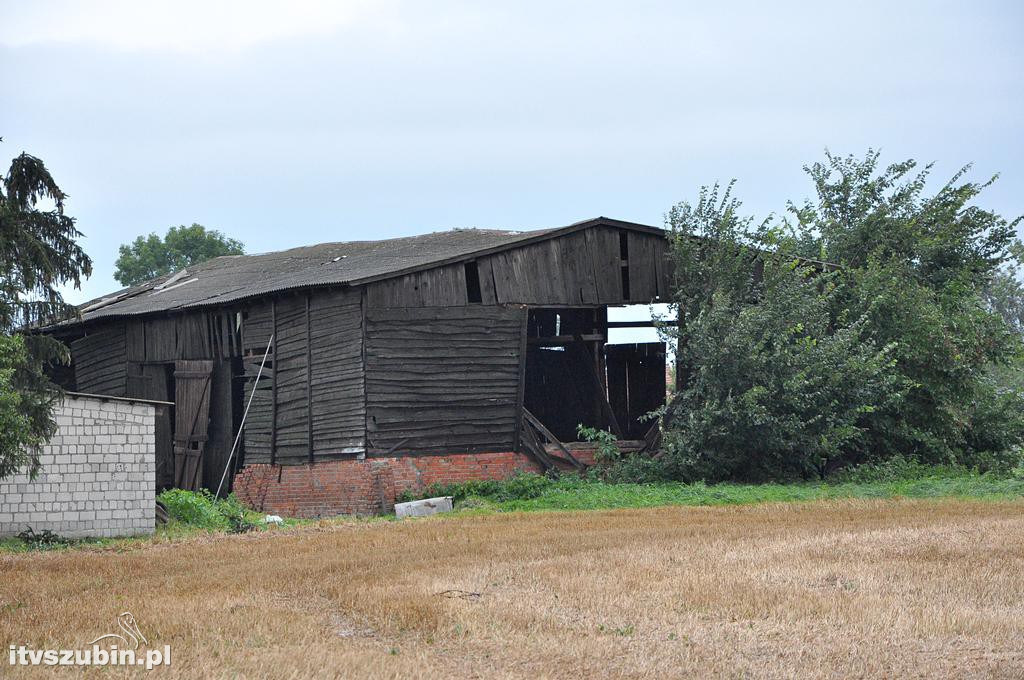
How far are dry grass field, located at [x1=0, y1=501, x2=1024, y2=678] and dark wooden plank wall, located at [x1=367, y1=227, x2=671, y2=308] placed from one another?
8.59 meters

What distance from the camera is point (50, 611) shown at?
1071cm

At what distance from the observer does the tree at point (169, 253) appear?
65000 millimetres

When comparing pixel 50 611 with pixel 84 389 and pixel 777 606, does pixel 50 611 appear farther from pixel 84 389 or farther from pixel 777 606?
pixel 84 389

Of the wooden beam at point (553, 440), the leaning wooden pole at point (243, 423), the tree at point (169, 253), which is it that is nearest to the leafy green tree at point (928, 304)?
the wooden beam at point (553, 440)

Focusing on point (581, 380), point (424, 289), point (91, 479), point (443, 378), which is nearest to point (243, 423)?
point (443, 378)

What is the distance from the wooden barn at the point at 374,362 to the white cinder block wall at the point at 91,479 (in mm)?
4693

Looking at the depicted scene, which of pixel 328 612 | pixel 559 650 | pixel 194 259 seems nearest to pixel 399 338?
pixel 328 612

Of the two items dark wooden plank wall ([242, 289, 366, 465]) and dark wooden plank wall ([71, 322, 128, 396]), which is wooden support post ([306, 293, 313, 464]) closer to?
dark wooden plank wall ([242, 289, 366, 465])

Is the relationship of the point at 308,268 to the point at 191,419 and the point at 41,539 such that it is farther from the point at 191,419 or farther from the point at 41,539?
the point at 41,539

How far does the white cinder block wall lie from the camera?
19.9 metres

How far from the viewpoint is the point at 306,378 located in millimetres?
25703

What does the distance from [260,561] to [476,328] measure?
449 inches

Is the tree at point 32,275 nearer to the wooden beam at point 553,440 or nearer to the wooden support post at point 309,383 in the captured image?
the wooden support post at point 309,383

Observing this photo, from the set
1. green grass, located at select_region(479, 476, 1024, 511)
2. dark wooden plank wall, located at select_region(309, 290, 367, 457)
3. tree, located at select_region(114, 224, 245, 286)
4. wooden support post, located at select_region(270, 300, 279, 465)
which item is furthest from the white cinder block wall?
tree, located at select_region(114, 224, 245, 286)
